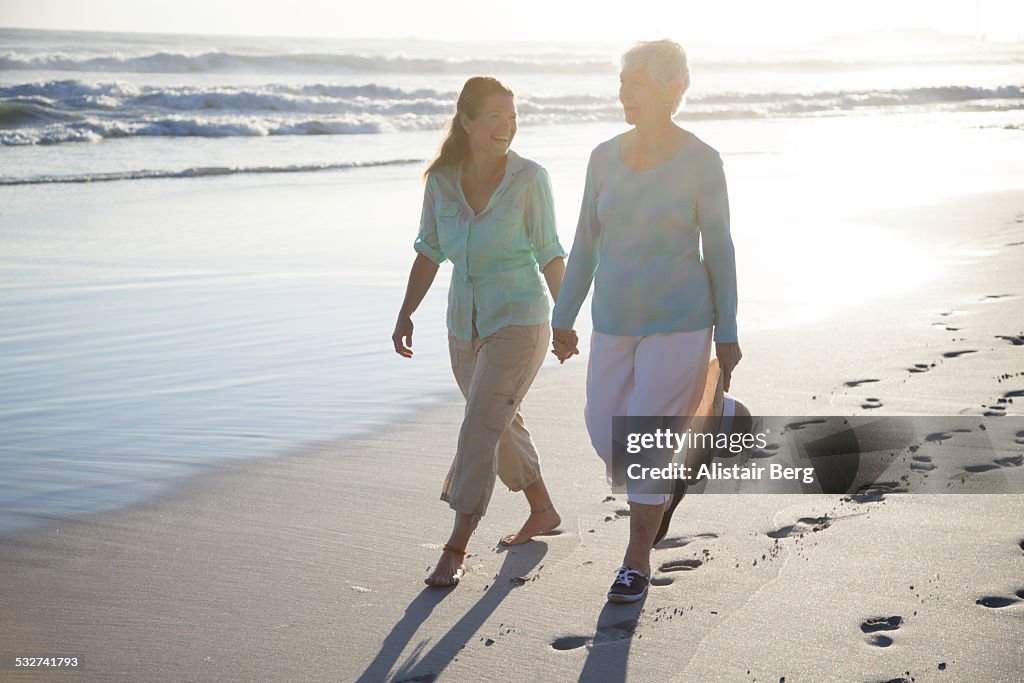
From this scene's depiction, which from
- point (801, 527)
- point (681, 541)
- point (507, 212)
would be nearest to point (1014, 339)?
point (801, 527)

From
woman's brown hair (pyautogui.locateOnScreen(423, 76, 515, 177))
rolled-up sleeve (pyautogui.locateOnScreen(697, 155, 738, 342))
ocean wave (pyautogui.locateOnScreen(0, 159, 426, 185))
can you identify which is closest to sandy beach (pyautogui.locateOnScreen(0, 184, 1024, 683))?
rolled-up sleeve (pyautogui.locateOnScreen(697, 155, 738, 342))

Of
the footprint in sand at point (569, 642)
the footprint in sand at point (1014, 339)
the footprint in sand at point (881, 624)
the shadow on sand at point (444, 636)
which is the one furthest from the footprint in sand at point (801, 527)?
the footprint in sand at point (1014, 339)

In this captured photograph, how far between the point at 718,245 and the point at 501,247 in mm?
794

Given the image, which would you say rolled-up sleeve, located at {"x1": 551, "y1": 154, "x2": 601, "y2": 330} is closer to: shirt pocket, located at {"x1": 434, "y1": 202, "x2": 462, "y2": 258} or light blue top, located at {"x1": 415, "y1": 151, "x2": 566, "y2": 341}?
light blue top, located at {"x1": 415, "y1": 151, "x2": 566, "y2": 341}

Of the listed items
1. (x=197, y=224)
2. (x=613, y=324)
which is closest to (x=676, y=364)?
(x=613, y=324)

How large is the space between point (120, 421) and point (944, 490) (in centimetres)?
378

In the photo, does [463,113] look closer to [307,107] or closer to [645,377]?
[645,377]

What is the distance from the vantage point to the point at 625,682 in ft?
10.3

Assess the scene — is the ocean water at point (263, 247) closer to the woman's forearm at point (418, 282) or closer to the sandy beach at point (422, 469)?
the sandy beach at point (422, 469)

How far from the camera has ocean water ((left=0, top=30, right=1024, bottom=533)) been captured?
5730 millimetres

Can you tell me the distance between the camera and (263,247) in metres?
10.9

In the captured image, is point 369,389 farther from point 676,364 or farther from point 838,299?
point 838,299

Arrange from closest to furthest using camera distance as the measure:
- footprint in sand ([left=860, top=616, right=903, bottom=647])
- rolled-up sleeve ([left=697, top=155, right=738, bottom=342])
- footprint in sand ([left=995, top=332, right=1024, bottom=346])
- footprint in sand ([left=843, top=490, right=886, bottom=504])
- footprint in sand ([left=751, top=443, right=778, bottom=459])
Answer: footprint in sand ([left=860, top=616, right=903, bottom=647]) < rolled-up sleeve ([left=697, top=155, right=738, bottom=342]) < footprint in sand ([left=843, top=490, right=886, bottom=504]) < footprint in sand ([left=751, top=443, right=778, bottom=459]) < footprint in sand ([left=995, top=332, right=1024, bottom=346])

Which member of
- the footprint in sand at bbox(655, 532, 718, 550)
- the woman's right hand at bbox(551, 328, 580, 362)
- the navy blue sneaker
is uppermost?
the woman's right hand at bbox(551, 328, 580, 362)
